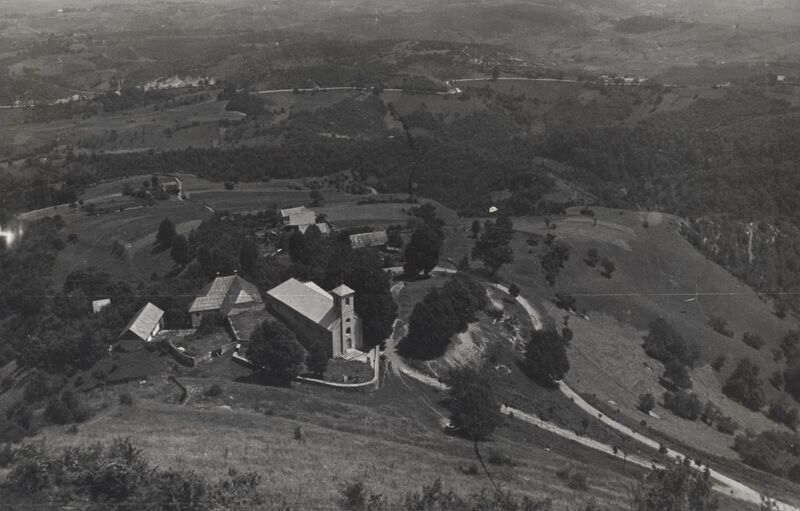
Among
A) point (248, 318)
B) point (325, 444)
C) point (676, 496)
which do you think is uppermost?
point (676, 496)

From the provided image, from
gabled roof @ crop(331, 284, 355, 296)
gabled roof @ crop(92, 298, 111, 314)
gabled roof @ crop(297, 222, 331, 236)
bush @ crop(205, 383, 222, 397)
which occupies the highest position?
gabled roof @ crop(331, 284, 355, 296)

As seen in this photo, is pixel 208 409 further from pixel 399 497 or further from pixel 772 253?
pixel 772 253

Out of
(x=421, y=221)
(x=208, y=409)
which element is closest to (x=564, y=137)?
(x=421, y=221)

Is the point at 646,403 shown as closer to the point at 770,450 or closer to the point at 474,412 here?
the point at 770,450

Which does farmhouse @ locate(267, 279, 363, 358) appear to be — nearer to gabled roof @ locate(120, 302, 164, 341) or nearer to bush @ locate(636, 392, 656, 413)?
gabled roof @ locate(120, 302, 164, 341)

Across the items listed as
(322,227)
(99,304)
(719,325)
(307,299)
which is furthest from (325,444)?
(719,325)

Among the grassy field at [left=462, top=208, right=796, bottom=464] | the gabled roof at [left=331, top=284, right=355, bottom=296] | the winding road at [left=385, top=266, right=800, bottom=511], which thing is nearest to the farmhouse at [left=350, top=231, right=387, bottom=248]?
the grassy field at [left=462, top=208, right=796, bottom=464]

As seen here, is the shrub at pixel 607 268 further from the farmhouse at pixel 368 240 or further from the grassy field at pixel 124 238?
the grassy field at pixel 124 238
